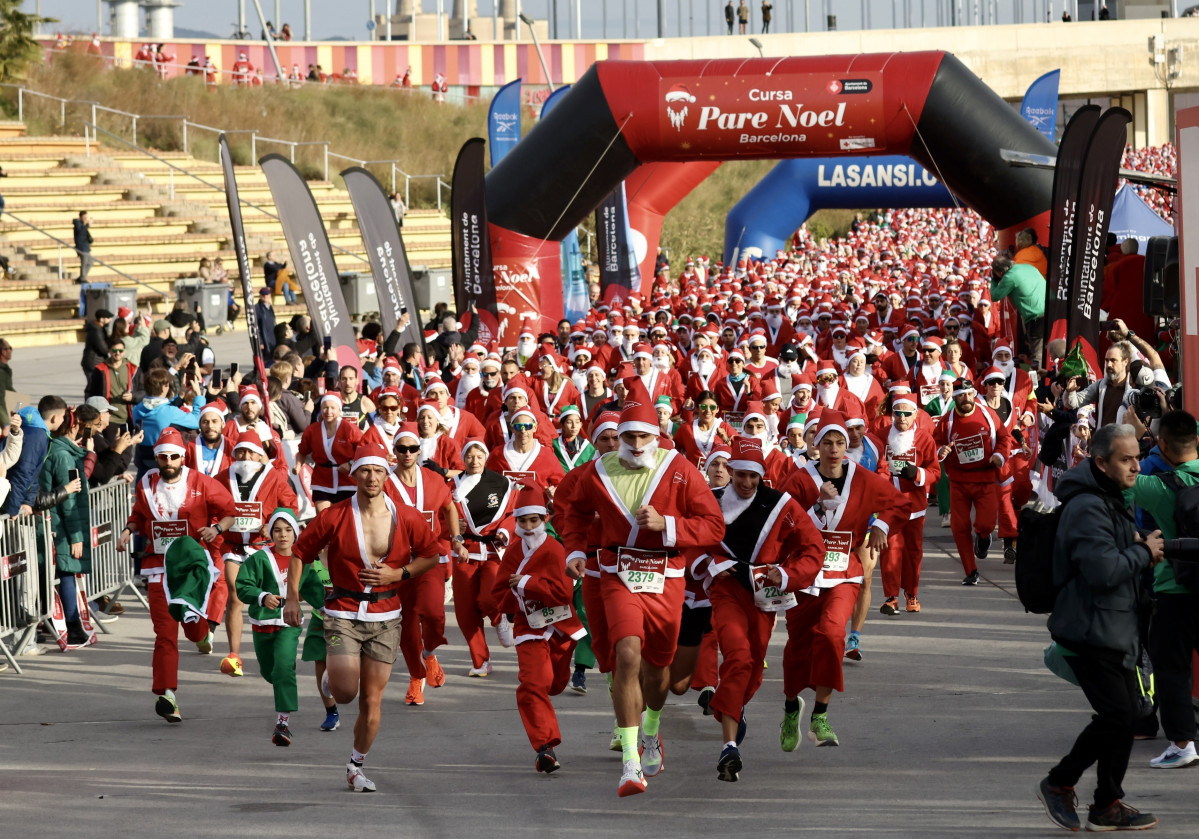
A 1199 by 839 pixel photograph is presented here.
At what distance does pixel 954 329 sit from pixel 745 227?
1785cm

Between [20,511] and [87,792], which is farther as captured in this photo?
[20,511]

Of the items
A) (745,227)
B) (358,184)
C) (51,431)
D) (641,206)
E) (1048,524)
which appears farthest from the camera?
(745,227)

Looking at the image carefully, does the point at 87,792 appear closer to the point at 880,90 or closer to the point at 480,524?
the point at 480,524

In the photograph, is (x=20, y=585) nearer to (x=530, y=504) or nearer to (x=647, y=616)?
(x=530, y=504)

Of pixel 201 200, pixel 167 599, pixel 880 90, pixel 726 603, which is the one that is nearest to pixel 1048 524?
pixel 726 603

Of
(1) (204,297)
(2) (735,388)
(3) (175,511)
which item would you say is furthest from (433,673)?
(1) (204,297)

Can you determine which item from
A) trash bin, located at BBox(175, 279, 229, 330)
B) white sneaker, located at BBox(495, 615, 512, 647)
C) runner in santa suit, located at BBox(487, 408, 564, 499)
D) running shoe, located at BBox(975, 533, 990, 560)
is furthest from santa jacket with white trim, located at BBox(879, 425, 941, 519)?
trash bin, located at BBox(175, 279, 229, 330)

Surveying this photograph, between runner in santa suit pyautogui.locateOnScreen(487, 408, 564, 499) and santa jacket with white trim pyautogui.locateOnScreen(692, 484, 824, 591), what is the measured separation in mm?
2875

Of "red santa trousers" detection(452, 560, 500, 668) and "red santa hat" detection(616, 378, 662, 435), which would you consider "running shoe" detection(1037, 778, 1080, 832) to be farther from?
"red santa trousers" detection(452, 560, 500, 668)

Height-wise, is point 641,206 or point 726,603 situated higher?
point 641,206

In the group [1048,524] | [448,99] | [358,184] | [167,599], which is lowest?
[167,599]

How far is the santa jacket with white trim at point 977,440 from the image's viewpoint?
12719 millimetres

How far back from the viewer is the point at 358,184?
776 inches

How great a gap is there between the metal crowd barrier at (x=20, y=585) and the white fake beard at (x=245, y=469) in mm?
1555
